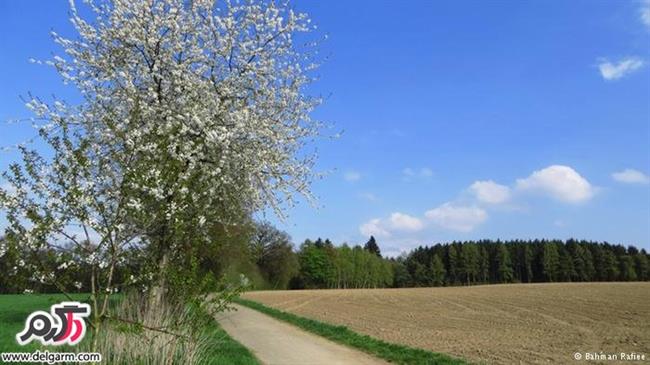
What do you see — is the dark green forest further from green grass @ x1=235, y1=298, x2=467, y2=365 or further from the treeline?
green grass @ x1=235, y1=298, x2=467, y2=365

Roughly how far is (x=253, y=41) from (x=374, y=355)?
352 inches

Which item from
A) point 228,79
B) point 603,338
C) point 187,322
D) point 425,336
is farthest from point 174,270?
point 603,338

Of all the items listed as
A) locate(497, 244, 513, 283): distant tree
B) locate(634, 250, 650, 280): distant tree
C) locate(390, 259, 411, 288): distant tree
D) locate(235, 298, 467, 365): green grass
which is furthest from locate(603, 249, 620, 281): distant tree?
locate(235, 298, 467, 365): green grass

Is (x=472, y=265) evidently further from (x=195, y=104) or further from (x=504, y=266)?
(x=195, y=104)

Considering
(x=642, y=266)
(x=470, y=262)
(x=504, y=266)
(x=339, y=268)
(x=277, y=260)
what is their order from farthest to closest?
(x=470, y=262)
(x=504, y=266)
(x=339, y=268)
(x=642, y=266)
(x=277, y=260)

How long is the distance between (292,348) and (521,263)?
12695 cm

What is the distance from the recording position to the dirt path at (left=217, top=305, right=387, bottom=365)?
12930 mm

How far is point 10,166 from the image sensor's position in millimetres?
6875

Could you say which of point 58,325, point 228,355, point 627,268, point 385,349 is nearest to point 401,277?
point 627,268

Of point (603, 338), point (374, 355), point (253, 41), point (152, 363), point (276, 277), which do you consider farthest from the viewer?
point (276, 277)

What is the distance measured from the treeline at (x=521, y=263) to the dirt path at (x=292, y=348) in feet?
379

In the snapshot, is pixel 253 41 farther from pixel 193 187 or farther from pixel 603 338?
pixel 603 338

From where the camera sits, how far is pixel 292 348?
15.2 metres

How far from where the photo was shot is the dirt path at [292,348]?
12.9 metres
